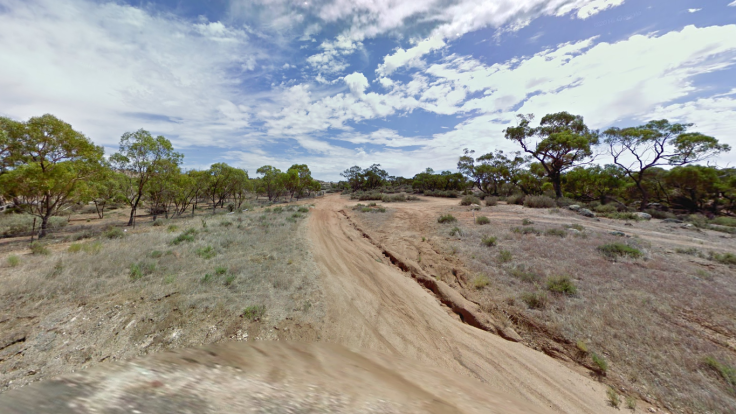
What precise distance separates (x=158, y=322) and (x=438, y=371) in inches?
203

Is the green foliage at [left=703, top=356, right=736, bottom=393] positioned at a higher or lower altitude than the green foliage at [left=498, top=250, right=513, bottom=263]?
lower

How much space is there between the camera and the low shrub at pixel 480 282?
6.70 m

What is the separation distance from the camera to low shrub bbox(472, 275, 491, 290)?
6.70 m

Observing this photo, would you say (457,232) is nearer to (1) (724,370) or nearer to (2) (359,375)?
(1) (724,370)

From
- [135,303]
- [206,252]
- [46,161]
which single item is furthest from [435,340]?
[46,161]

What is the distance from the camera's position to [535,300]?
5.62 metres

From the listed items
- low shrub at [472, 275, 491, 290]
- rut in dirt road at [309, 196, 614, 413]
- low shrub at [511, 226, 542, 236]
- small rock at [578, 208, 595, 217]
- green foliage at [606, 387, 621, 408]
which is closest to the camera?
green foliage at [606, 387, 621, 408]

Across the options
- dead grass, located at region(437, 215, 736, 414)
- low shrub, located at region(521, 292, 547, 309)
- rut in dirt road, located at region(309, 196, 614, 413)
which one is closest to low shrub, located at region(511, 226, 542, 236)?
dead grass, located at region(437, 215, 736, 414)

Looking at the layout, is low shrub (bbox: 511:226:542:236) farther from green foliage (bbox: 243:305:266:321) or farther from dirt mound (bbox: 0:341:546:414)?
green foliage (bbox: 243:305:266:321)

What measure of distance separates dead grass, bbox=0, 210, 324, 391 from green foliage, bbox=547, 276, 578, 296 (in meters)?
5.97

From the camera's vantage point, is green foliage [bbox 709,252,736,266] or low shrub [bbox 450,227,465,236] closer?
green foliage [bbox 709,252,736,266]

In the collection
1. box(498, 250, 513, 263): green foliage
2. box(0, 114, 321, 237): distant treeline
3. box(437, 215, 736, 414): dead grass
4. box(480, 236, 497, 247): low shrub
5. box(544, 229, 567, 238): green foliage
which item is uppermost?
box(0, 114, 321, 237): distant treeline

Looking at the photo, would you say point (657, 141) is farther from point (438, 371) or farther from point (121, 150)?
point (121, 150)

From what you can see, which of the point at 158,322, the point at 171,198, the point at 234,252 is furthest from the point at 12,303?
the point at 171,198
